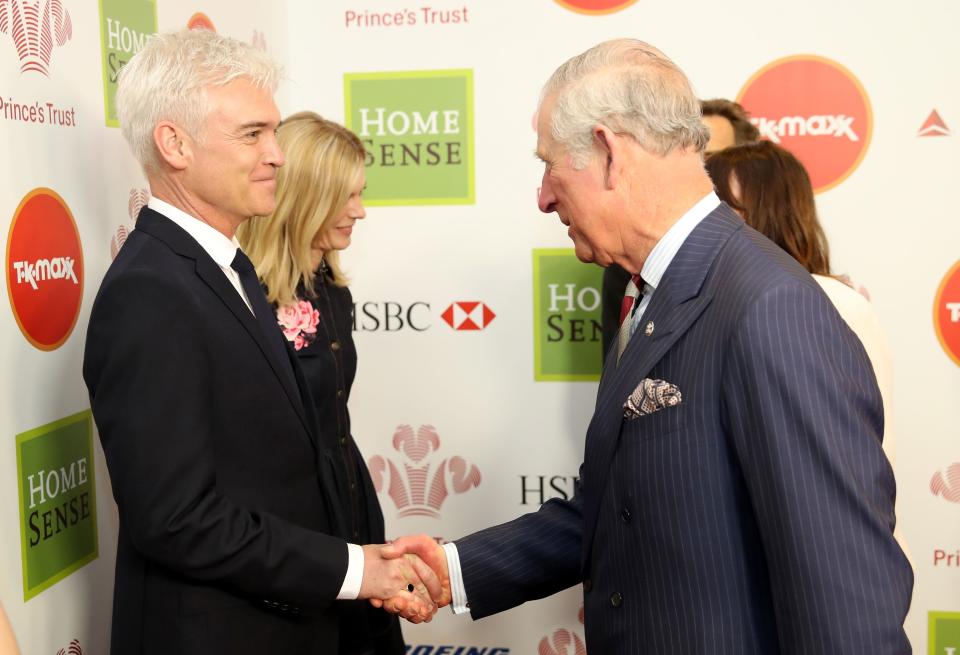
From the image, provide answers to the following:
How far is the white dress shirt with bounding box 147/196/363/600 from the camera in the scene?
5.67 ft

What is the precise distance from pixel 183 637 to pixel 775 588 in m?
0.95

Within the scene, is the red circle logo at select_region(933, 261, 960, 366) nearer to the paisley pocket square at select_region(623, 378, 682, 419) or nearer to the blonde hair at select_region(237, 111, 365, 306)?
the blonde hair at select_region(237, 111, 365, 306)

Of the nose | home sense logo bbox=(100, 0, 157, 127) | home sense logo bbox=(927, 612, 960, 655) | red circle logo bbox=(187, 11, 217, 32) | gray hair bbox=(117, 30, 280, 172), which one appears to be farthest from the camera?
home sense logo bbox=(927, 612, 960, 655)

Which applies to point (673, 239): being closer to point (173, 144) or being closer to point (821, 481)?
point (821, 481)

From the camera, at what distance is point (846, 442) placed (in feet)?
3.73

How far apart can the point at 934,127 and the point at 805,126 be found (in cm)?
36

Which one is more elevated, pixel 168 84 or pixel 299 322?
pixel 168 84

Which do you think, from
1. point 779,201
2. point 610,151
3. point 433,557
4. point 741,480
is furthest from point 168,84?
point 779,201

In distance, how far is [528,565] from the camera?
184cm

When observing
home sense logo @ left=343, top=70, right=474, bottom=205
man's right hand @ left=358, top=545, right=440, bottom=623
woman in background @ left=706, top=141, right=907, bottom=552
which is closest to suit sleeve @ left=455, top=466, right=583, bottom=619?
man's right hand @ left=358, top=545, right=440, bottom=623

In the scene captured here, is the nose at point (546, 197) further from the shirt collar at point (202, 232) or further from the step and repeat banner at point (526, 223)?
the step and repeat banner at point (526, 223)

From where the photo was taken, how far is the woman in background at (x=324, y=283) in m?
2.36

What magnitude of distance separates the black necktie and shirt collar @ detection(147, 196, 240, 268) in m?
0.04

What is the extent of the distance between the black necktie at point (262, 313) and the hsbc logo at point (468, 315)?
1348 mm
